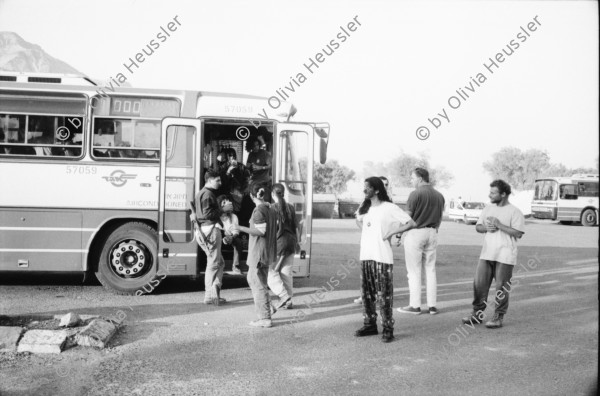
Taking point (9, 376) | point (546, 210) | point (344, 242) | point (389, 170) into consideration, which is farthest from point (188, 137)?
point (389, 170)

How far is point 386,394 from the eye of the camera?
4.77 meters

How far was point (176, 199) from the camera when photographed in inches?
351

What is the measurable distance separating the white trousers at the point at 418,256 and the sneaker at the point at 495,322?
938 mm

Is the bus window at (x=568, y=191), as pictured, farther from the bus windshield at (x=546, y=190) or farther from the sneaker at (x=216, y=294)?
the sneaker at (x=216, y=294)

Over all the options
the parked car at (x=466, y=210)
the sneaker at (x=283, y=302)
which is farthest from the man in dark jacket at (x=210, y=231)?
the parked car at (x=466, y=210)

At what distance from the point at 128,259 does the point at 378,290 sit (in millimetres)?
4448

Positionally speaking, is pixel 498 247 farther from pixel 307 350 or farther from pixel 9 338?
pixel 9 338

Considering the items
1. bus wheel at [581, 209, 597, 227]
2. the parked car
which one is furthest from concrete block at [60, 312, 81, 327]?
bus wheel at [581, 209, 597, 227]

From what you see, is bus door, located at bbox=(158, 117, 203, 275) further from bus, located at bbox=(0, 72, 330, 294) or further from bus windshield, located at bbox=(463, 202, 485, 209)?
bus windshield, located at bbox=(463, 202, 485, 209)

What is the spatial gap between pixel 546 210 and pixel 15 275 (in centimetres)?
3190

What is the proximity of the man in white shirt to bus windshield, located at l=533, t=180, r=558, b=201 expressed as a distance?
29.6m

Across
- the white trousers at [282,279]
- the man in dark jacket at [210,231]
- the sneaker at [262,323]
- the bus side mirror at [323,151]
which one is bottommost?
the sneaker at [262,323]

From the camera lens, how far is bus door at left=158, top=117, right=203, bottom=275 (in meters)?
8.88

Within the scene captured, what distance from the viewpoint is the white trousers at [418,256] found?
783cm
